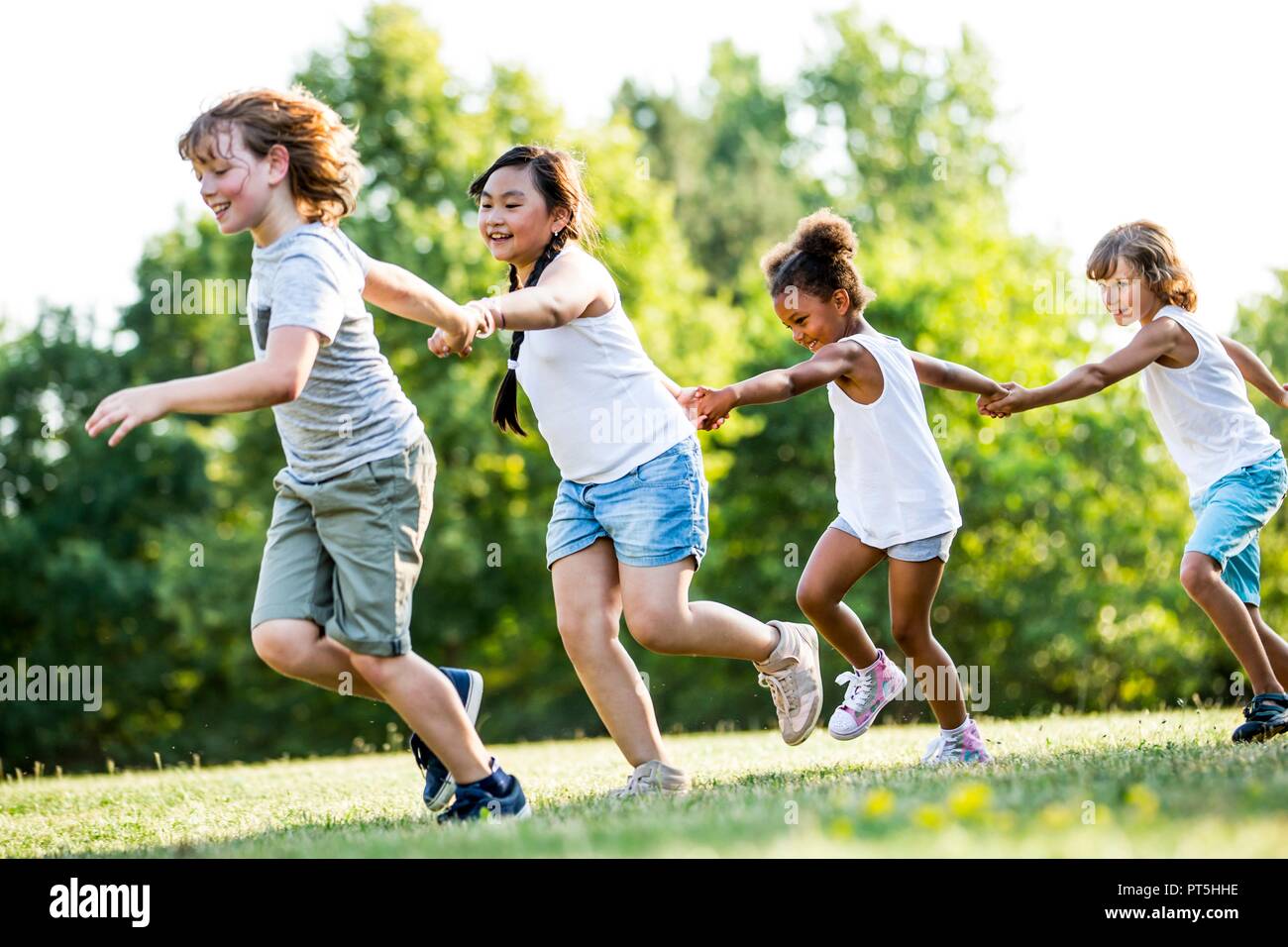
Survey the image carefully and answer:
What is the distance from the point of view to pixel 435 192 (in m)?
25.8

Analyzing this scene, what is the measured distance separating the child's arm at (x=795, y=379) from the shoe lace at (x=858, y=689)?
4.51ft

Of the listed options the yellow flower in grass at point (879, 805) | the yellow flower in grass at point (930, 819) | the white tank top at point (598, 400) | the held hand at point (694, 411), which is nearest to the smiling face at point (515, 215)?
the white tank top at point (598, 400)

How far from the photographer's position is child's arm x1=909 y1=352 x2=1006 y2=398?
19.5 ft

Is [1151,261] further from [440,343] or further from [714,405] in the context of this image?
[440,343]

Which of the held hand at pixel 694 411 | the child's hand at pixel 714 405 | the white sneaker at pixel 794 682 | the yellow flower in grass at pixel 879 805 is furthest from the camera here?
the white sneaker at pixel 794 682

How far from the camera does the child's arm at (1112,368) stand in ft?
19.0

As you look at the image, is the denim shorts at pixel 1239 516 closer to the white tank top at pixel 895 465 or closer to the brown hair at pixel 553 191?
the white tank top at pixel 895 465

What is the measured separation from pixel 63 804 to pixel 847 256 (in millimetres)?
4890

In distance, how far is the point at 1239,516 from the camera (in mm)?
5852

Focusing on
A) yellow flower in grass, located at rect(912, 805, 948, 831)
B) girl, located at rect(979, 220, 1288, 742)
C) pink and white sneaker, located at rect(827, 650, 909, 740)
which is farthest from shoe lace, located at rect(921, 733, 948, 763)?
yellow flower in grass, located at rect(912, 805, 948, 831)

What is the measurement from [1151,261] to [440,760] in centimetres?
390

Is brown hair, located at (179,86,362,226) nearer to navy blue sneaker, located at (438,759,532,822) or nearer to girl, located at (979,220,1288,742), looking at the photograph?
navy blue sneaker, located at (438,759,532,822)
